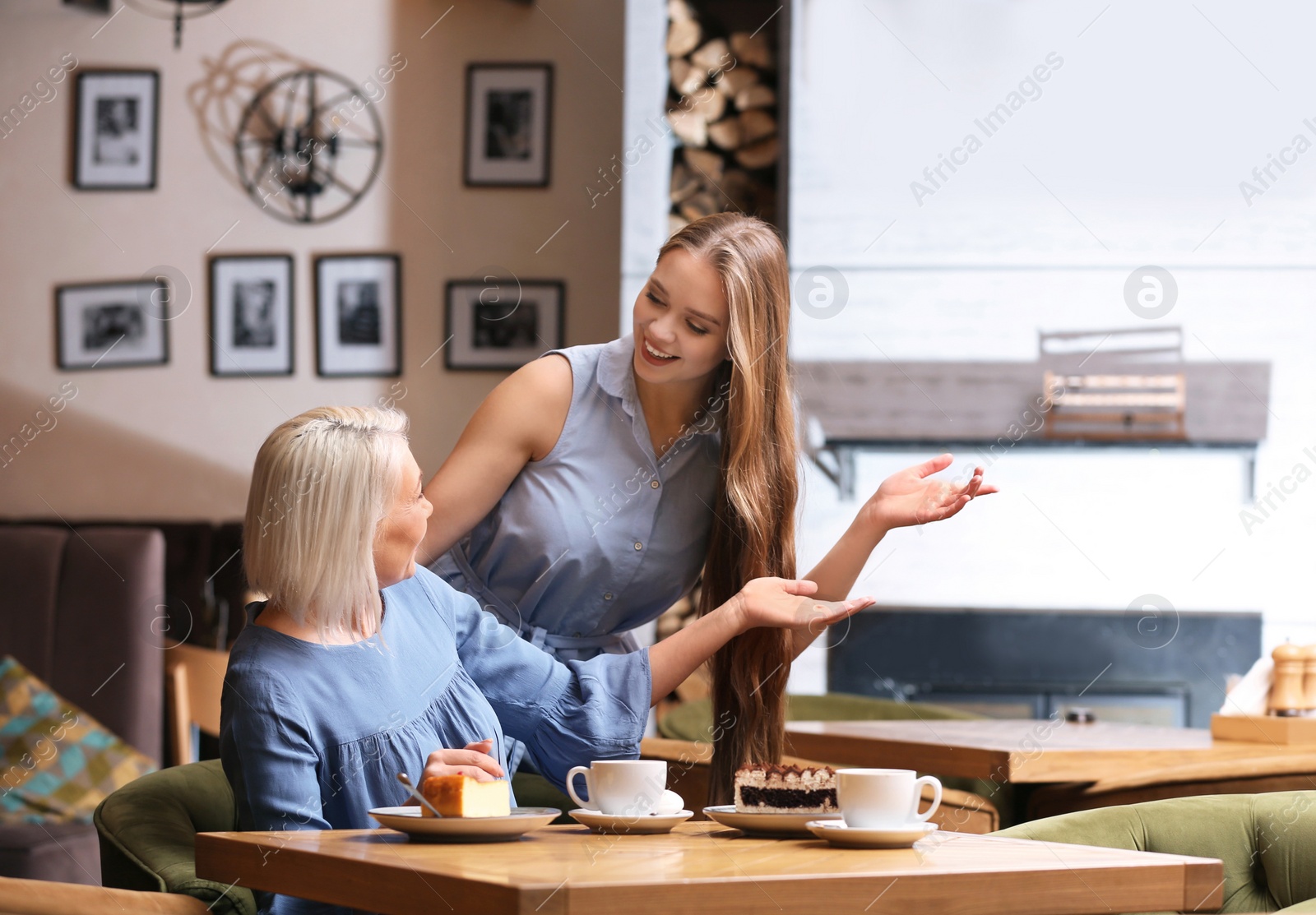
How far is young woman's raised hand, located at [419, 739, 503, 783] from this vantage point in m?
1.29

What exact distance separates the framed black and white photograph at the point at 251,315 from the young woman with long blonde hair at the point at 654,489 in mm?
2964

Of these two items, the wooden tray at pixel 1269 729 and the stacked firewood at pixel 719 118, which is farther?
the stacked firewood at pixel 719 118

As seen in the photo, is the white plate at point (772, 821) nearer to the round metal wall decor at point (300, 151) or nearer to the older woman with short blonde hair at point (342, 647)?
the older woman with short blonde hair at point (342, 647)

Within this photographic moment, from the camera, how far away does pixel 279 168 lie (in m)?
4.75

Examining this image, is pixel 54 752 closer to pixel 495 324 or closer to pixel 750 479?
pixel 495 324

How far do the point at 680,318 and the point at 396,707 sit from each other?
2.28ft

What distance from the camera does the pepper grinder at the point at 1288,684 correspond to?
2.65 meters

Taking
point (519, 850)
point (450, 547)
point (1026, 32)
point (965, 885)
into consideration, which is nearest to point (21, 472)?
point (450, 547)

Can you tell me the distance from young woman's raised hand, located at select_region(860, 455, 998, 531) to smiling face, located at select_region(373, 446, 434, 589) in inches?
24.9

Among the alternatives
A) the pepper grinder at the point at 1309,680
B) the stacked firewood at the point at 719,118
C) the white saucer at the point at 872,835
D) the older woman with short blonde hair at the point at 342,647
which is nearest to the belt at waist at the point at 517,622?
A: the older woman with short blonde hair at the point at 342,647

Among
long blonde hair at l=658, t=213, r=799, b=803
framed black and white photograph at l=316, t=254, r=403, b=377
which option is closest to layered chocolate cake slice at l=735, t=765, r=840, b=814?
long blonde hair at l=658, t=213, r=799, b=803

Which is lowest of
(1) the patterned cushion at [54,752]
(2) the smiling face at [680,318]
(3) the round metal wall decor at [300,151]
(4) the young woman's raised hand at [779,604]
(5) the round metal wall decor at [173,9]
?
(1) the patterned cushion at [54,752]

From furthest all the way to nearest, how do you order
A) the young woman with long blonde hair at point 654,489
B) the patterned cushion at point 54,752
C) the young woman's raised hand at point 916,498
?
the patterned cushion at point 54,752
the young woman with long blonde hair at point 654,489
the young woman's raised hand at point 916,498

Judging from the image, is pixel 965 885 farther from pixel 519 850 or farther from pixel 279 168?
pixel 279 168
